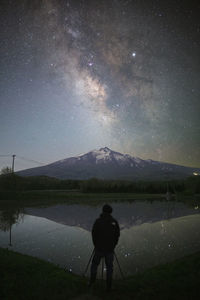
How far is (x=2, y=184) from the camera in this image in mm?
52969

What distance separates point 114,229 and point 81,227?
40.9 ft

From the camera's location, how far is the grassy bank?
6332 millimetres

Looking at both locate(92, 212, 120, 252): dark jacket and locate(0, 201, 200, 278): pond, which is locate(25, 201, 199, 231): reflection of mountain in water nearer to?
locate(0, 201, 200, 278): pond

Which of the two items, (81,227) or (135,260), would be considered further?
(81,227)

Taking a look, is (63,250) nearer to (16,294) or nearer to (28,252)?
(28,252)

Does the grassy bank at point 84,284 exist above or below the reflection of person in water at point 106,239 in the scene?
below

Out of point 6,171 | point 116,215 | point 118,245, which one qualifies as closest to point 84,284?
point 118,245

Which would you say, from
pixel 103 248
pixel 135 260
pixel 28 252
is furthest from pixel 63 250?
pixel 103 248

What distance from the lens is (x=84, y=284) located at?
23.1 ft

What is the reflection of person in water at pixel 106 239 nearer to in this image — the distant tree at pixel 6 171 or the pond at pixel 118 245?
the pond at pixel 118 245

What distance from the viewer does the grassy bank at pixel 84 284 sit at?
20.8 feet

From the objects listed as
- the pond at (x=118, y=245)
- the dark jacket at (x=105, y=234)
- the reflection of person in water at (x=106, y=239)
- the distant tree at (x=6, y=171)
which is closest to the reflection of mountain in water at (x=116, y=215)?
the pond at (x=118, y=245)

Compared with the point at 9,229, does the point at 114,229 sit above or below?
above

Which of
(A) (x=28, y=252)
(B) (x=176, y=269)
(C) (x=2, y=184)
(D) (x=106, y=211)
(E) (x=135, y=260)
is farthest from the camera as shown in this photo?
(C) (x=2, y=184)
